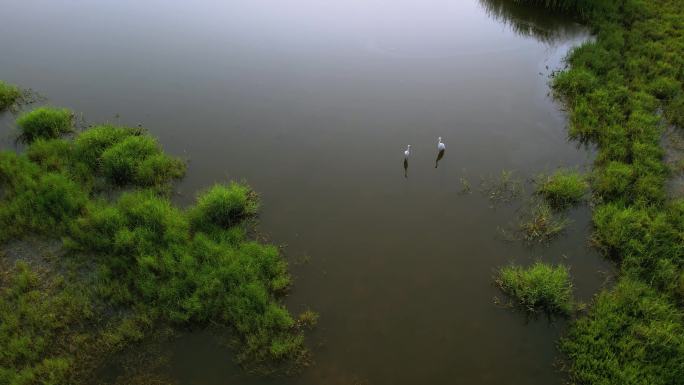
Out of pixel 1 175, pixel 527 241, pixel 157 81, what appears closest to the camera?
pixel 527 241

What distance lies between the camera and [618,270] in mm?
5812

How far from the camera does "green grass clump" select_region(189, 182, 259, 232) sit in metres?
6.18

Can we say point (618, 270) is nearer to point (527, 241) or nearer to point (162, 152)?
point (527, 241)

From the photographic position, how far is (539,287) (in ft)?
17.7

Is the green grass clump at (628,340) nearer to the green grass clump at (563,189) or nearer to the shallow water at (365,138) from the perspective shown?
the shallow water at (365,138)

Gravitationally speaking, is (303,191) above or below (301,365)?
above

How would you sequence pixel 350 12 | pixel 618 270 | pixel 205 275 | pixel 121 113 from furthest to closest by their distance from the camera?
1. pixel 350 12
2. pixel 121 113
3. pixel 618 270
4. pixel 205 275

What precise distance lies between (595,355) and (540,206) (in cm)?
243

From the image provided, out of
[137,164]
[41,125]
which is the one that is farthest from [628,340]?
[41,125]

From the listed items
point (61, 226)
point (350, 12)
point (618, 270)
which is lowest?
point (618, 270)

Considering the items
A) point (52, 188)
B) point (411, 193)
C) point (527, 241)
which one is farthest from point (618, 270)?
point (52, 188)

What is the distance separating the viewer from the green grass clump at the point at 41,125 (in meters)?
7.62

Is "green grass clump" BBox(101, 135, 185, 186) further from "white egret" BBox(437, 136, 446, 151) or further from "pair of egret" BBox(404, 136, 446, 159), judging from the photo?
"white egret" BBox(437, 136, 446, 151)

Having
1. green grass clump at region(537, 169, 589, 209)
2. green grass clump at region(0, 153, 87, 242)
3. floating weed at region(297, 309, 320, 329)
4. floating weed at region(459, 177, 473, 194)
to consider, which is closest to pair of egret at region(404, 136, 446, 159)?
floating weed at region(459, 177, 473, 194)
